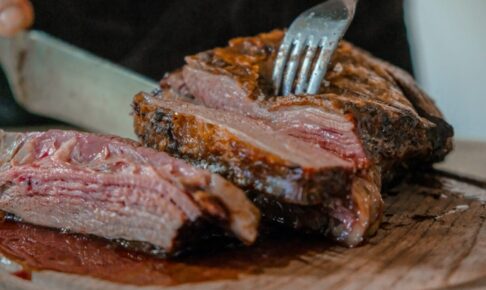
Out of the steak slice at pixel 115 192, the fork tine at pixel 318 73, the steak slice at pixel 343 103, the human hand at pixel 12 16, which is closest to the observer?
the steak slice at pixel 115 192

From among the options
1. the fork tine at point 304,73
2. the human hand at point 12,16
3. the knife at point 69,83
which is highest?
the fork tine at point 304,73

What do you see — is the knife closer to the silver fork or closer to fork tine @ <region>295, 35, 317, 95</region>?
the silver fork

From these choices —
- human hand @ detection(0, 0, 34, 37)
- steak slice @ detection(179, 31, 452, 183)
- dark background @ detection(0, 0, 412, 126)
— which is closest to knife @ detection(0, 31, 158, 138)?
human hand @ detection(0, 0, 34, 37)

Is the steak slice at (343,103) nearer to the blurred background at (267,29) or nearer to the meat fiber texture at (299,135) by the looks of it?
the meat fiber texture at (299,135)

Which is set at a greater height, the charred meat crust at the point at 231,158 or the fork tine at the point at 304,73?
the fork tine at the point at 304,73

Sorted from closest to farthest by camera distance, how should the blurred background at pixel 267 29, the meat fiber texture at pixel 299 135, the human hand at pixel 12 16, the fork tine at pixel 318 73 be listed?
the meat fiber texture at pixel 299 135
the fork tine at pixel 318 73
the human hand at pixel 12 16
the blurred background at pixel 267 29

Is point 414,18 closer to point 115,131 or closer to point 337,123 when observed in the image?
point 115,131

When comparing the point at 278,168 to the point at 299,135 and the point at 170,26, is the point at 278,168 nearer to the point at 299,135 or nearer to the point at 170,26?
the point at 299,135

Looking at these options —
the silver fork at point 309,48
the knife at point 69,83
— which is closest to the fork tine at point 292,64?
the silver fork at point 309,48
